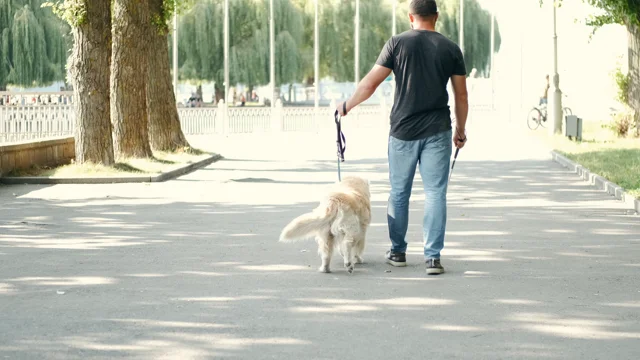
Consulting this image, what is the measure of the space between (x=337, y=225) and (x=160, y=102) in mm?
19135

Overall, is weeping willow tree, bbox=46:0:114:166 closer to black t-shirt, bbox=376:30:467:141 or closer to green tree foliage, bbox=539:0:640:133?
black t-shirt, bbox=376:30:467:141

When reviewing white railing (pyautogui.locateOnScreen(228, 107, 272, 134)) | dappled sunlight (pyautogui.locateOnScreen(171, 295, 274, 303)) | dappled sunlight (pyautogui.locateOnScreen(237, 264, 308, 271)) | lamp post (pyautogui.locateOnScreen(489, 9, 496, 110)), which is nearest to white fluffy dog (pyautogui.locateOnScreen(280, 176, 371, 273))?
dappled sunlight (pyautogui.locateOnScreen(237, 264, 308, 271))

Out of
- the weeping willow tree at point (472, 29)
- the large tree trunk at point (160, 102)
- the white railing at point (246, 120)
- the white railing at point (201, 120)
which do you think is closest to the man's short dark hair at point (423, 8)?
the large tree trunk at point (160, 102)

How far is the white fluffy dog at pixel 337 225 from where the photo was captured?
837cm

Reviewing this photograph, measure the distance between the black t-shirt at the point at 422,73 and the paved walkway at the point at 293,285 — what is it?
4.00 feet

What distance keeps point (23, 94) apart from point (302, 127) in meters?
13.0

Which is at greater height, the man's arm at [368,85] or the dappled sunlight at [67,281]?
the man's arm at [368,85]

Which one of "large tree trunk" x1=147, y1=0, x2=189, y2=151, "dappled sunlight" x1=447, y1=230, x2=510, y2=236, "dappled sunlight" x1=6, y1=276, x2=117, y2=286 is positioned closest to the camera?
"dappled sunlight" x1=6, y1=276, x2=117, y2=286

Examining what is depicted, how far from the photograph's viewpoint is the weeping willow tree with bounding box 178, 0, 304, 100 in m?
59.1

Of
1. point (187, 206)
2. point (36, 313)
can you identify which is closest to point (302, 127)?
point (187, 206)

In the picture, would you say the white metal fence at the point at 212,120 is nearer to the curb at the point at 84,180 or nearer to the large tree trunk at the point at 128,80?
the large tree trunk at the point at 128,80

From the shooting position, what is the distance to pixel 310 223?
838 centimetres

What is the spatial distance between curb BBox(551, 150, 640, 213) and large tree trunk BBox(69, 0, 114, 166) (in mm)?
8859

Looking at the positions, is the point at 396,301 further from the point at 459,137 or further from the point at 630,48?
the point at 630,48
